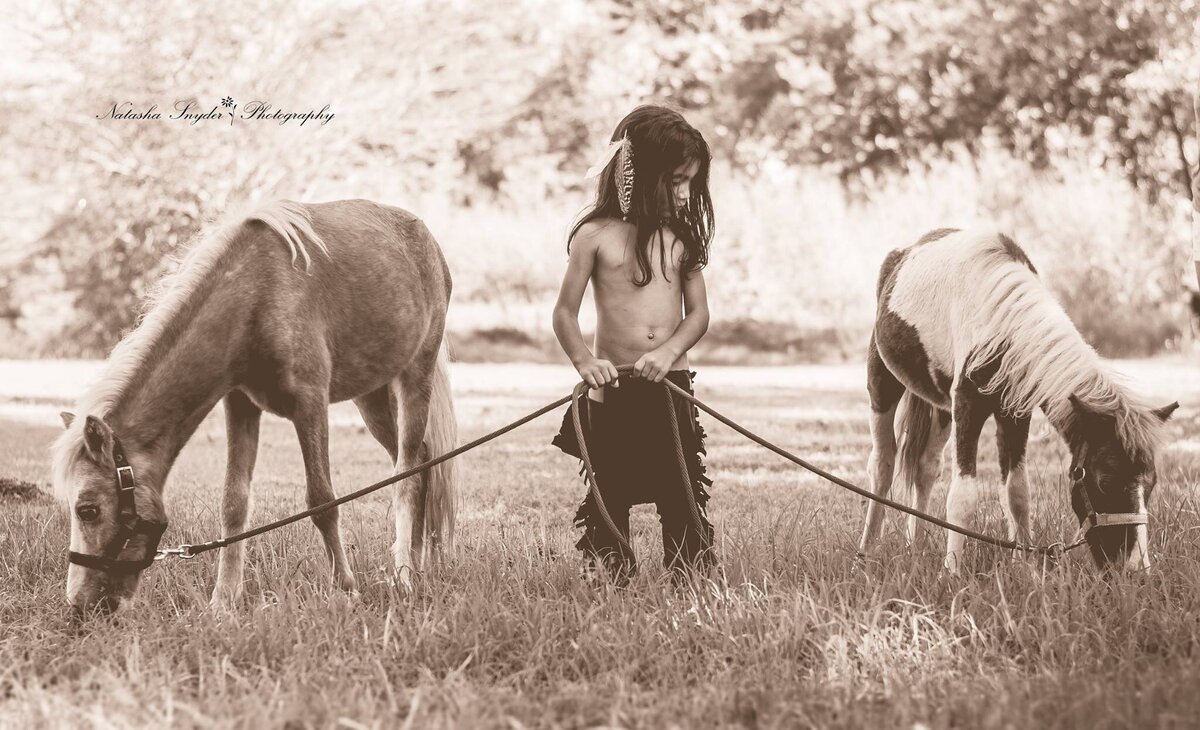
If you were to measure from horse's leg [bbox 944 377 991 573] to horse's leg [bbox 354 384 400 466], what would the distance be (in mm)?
2477

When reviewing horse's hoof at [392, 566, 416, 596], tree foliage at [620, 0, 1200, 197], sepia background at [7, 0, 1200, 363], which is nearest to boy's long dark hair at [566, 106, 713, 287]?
horse's hoof at [392, 566, 416, 596]

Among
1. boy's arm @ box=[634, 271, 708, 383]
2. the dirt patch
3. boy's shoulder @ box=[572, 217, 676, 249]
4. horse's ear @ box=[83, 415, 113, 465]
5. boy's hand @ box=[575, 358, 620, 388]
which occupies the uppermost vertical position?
boy's shoulder @ box=[572, 217, 676, 249]

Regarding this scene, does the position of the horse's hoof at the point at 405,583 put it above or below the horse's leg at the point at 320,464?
below

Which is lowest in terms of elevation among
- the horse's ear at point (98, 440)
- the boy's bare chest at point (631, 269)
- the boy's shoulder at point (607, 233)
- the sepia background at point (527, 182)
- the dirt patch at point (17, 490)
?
the dirt patch at point (17, 490)

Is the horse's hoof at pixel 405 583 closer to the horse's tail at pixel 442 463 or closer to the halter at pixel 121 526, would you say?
the horse's tail at pixel 442 463

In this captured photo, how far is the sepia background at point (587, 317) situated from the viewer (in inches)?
122

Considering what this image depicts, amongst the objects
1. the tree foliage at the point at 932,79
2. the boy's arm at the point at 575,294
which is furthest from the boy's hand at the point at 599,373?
the tree foliage at the point at 932,79

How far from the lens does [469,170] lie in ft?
70.6

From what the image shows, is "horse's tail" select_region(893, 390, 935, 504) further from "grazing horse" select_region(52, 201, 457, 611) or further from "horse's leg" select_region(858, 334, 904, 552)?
"grazing horse" select_region(52, 201, 457, 611)

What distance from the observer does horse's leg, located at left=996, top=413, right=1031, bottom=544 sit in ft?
14.0

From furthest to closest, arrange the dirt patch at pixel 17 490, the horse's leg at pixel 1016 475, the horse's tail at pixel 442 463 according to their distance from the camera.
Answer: the dirt patch at pixel 17 490, the horse's tail at pixel 442 463, the horse's leg at pixel 1016 475

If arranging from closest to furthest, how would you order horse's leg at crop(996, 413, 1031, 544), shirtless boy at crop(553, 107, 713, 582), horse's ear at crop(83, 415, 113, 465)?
1. horse's ear at crop(83, 415, 113, 465)
2. shirtless boy at crop(553, 107, 713, 582)
3. horse's leg at crop(996, 413, 1031, 544)

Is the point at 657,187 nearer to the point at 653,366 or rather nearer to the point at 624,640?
the point at 653,366

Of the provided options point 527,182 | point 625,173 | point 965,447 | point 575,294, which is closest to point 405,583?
point 575,294
